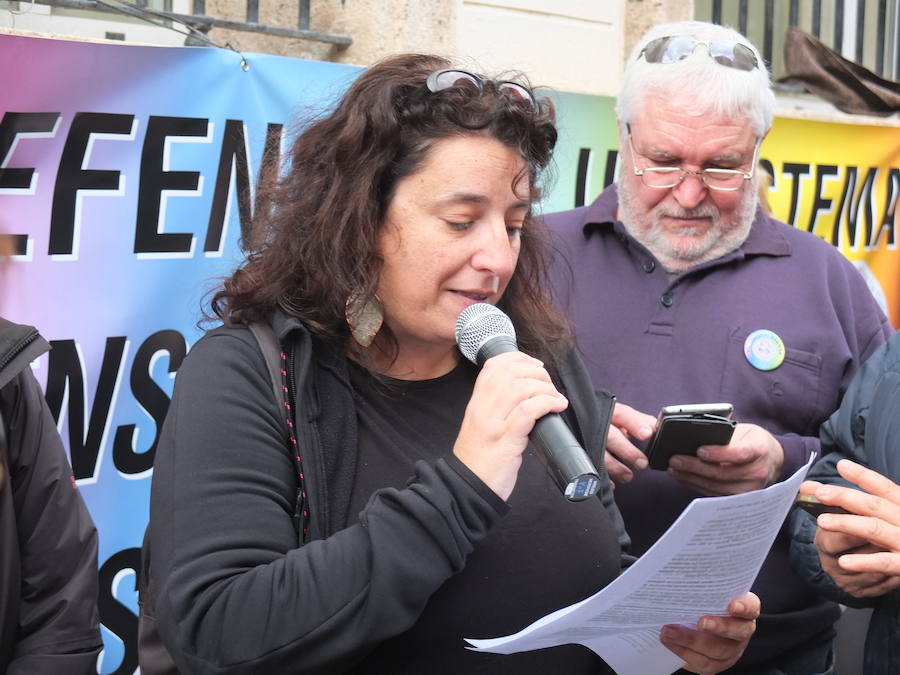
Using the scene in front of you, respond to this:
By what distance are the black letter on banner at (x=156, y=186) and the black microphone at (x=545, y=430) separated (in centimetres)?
160

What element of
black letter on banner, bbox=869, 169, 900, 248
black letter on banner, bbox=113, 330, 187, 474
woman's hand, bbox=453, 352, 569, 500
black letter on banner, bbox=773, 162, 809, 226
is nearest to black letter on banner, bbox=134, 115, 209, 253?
black letter on banner, bbox=113, 330, 187, 474

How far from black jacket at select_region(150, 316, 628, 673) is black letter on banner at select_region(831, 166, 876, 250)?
393 centimetres

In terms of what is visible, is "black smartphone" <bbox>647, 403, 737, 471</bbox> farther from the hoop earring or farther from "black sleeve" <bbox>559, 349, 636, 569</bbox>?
the hoop earring

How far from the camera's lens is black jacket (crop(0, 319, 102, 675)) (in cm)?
215

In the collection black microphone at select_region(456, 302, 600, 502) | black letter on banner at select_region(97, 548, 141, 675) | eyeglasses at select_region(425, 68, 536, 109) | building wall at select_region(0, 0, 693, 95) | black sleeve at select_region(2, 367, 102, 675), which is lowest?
black letter on banner at select_region(97, 548, 141, 675)

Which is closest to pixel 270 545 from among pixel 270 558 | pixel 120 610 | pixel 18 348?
pixel 270 558

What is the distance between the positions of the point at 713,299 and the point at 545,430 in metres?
1.23

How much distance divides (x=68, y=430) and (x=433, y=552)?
185 cm

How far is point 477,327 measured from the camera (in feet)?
5.50

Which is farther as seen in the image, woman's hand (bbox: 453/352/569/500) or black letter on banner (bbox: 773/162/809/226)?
black letter on banner (bbox: 773/162/809/226)

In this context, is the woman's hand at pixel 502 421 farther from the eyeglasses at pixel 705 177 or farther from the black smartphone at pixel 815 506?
the eyeglasses at pixel 705 177

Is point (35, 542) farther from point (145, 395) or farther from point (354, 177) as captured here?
point (354, 177)

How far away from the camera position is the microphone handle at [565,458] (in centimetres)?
140

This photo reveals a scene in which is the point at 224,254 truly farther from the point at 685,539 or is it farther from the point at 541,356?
the point at 685,539
